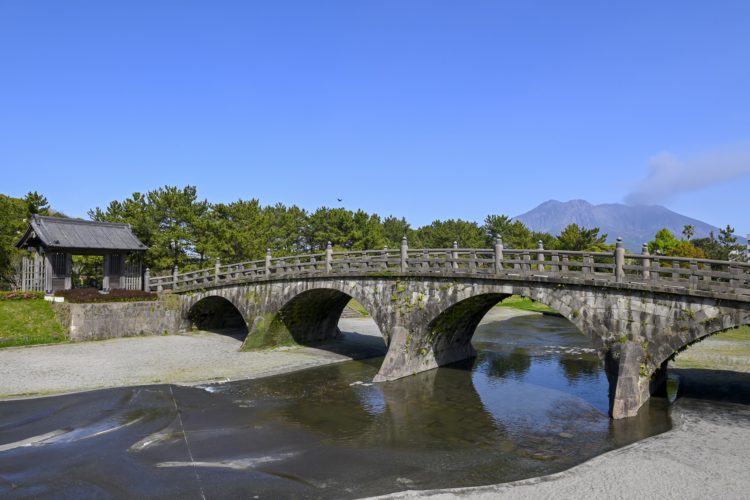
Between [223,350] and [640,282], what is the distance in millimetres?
28495

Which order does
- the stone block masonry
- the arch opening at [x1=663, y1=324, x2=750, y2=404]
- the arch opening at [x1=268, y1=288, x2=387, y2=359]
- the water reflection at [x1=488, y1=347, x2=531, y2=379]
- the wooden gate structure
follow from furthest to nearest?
1. the wooden gate structure
2. the stone block masonry
3. the arch opening at [x1=268, y1=288, x2=387, y2=359]
4. the water reflection at [x1=488, y1=347, x2=531, y2=379]
5. the arch opening at [x1=663, y1=324, x2=750, y2=404]

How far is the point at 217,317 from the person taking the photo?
4781 cm

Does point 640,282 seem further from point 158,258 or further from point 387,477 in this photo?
point 158,258

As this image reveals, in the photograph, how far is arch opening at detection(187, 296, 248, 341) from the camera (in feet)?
148

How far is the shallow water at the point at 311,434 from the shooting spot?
14883mm

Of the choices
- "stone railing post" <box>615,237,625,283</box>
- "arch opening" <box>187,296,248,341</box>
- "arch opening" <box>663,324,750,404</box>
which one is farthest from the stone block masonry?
"arch opening" <box>663,324,750,404</box>

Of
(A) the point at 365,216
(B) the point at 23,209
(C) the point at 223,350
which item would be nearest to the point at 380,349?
(C) the point at 223,350

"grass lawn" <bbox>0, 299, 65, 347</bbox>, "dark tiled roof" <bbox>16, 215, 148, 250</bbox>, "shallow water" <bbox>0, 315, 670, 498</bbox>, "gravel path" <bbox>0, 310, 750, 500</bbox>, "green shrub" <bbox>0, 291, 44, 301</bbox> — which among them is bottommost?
"shallow water" <bbox>0, 315, 670, 498</bbox>

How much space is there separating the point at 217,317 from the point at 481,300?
2916 cm

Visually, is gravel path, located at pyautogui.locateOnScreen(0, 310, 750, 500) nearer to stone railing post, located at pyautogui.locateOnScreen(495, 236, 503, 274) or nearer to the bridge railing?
the bridge railing

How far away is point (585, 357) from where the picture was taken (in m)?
34.2

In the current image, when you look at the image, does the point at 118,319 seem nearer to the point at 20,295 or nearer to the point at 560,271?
the point at 20,295

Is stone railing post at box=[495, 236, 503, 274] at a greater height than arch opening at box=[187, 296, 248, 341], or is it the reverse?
stone railing post at box=[495, 236, 503, 274]

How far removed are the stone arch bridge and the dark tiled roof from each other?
4762 millimetres
